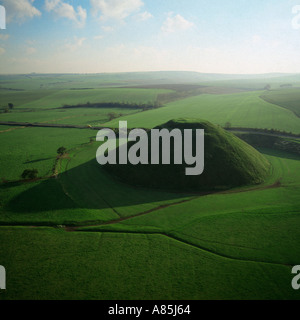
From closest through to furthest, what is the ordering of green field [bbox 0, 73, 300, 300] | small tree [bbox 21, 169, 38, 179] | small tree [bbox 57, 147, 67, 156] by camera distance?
green field [bbox 0, 73, 300, 300]
small tree [bbox 21, 169, 38, 179]
small tree [bbox 57, 147, 67, 156]

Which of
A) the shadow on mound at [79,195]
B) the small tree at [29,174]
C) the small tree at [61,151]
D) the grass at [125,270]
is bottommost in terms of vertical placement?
the grass at [125,270]

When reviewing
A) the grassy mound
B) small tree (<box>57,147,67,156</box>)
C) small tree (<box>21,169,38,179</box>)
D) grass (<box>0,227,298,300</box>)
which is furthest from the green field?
small tree (<box>57,147,67,156</box>)

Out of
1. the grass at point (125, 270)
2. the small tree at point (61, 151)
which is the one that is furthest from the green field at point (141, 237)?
the small tree at point (61, 151)

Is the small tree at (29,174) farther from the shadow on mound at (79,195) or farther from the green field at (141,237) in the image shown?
the shadow on mound at (79,195)

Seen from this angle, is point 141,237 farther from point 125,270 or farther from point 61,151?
point 61,151

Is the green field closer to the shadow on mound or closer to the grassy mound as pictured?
the shadow on mound

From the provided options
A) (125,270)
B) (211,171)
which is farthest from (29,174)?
(211,171)

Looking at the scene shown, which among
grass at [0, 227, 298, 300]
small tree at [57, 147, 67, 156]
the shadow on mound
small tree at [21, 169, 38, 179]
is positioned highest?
small tree at [57, 147, 67, 156]

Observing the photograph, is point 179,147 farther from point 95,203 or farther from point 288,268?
point 288,268
